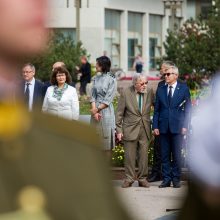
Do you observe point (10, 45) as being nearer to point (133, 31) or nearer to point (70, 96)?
point (70, 96)

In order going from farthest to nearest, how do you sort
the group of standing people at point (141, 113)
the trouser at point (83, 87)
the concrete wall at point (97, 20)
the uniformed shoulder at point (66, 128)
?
the concrete wall at point (97, 20), the trouser at point (83, 87), the group of standing people at point (141, 113), the uniformed shoulder at point (66, 128)

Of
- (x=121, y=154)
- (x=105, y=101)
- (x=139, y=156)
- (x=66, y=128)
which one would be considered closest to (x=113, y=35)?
(x=121, y=154)

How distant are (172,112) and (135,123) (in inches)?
24.3

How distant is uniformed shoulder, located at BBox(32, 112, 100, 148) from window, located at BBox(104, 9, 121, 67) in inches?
2301

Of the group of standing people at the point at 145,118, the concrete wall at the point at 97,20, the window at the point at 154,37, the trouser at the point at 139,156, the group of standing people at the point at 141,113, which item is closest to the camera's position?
the group of standing people at the point at 141,113

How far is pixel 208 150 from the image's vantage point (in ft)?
4.83

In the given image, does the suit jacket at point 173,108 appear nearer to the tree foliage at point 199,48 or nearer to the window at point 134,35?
the tree foliage at point 199,48

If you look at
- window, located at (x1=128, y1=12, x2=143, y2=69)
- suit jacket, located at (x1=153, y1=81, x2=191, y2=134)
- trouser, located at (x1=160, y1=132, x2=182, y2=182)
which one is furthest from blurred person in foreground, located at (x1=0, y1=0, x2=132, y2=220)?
window, located at (x1=128, y1=12, x2=143, y2=69)

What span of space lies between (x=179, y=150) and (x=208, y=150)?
513 inches

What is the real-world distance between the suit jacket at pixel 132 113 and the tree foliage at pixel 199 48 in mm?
13639

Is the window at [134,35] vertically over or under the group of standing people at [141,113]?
over

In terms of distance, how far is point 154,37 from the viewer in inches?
2645

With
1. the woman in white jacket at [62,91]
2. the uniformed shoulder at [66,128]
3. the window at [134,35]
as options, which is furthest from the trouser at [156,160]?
the window at [134,35]

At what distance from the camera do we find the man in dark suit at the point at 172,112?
13.9 metres
